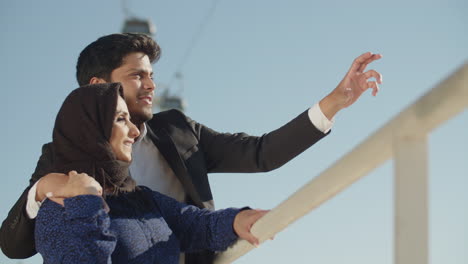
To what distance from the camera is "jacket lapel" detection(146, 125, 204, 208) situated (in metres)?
2.92

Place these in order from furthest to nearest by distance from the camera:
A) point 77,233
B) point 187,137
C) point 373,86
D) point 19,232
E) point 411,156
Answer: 1. point 187,137
2. point 373,86
3. point 19,232
4. point 77,233
5. point 411,156

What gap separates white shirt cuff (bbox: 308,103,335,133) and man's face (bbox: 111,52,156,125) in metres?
0.73

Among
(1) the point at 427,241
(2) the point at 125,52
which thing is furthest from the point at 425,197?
(2) the point at 125,52

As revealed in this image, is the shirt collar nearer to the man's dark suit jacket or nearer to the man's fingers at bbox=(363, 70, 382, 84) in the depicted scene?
the man's dark suit jacket

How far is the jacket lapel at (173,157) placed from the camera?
9.59 ft

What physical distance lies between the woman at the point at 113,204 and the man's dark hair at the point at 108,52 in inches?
34.7

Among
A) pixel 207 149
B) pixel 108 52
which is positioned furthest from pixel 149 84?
pixel 207 149

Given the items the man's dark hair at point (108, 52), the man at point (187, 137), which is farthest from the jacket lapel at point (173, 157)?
the man's dark hair at point (108, 52)

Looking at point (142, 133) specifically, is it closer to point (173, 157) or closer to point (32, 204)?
point (173, 157)

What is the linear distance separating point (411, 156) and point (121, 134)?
4.74 ft

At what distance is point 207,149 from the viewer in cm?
326

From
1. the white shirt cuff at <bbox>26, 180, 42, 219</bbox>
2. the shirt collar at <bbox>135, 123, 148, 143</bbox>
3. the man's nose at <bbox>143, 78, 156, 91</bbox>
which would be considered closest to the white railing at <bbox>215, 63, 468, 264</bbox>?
the white shirt cuff at <bbox>26, 180, 42, 219</bbox>

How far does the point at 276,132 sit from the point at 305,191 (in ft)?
4.99

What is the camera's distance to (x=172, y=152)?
9.98ft
